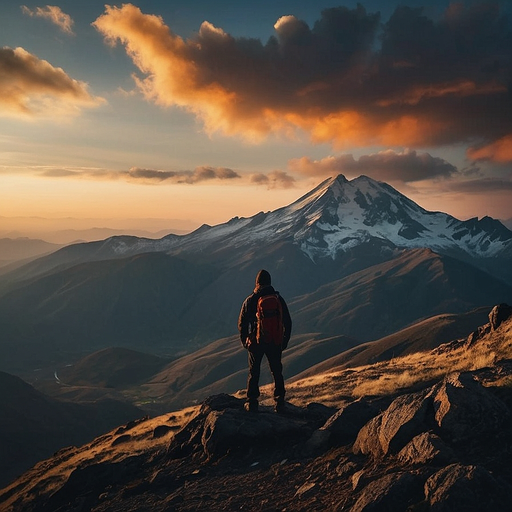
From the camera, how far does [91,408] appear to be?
127125 mm

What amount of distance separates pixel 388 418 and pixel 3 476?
330 ft

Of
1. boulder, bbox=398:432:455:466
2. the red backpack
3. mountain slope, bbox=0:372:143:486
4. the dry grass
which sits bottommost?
mountain slope, bbox=0:372:143:486

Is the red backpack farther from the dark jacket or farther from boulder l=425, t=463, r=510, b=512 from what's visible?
boulder l=425, t=463, r=510, b=512

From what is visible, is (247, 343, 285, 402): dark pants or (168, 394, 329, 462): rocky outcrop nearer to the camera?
(168, 394, 329, 462): rocky outcrop

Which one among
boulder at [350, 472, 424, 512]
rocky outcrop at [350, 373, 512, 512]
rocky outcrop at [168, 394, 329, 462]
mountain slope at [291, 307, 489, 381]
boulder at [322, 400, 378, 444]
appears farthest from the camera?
mountain slope at [291, 307, 489, 381]

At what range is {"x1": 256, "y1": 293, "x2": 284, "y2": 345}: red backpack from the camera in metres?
14.9

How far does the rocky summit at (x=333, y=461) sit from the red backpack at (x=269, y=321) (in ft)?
8.41

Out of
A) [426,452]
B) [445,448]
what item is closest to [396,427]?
[426,452]

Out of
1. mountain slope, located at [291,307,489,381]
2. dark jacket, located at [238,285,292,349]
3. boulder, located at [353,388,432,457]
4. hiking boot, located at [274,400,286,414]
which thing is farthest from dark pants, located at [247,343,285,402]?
mountain slope, located at [291,307,489,381]

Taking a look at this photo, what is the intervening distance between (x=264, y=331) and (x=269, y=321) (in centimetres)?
38

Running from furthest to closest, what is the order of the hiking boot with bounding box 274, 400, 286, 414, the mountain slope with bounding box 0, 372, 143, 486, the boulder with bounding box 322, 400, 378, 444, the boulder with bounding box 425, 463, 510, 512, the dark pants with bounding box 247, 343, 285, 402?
the mountain slope with bounding box 0, 372, 143, 486
the hiking boot with bounding box 274, 400, 286, 414
the dark pants with bounding box 247, 343, 285, 402
the boulder with bounding box 322, 400, 378, 444
the boulder with bounding box 425, 463, 510, 512

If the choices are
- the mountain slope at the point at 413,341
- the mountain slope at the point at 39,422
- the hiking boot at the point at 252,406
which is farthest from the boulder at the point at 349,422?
the mountain slope at the point at 413,341

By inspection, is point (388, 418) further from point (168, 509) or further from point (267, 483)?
point (168, 509)

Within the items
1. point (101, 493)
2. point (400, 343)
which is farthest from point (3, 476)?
point (400, 343)
